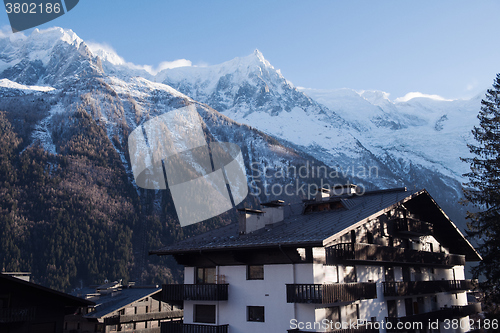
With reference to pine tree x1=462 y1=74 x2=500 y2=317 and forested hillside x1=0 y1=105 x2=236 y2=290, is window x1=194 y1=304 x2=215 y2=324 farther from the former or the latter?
forested hillside x1=0 y1=105 x2=236 y2=290

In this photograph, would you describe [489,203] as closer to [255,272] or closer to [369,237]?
[369,237]

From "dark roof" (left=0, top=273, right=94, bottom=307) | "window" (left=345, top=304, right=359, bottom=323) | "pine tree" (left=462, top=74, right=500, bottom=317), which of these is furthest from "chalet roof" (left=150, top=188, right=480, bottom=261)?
"dark roof" (left=0, top=273, right=94, bottom=307)

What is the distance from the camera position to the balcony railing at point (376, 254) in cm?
2311

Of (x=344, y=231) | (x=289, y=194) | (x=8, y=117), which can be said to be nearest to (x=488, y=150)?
(x=344, y=231)

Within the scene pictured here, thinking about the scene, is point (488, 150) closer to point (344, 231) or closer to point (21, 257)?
point (344, 231)

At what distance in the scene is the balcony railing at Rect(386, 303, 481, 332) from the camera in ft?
90.8

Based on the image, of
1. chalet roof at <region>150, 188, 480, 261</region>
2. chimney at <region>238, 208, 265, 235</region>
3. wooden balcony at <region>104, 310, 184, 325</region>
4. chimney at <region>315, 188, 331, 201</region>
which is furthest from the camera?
wooden balcony at <region>104, 310, 184, 325</region>

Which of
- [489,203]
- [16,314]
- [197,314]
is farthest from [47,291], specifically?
[489,203]

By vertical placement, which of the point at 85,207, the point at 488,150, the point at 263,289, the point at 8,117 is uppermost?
the point at 8,117

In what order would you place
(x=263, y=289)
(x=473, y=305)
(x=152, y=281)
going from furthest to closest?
(x=152, y=281)
(x=473, y=305)
(x=263, y=289)

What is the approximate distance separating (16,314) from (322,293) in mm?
16274

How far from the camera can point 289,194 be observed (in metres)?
165

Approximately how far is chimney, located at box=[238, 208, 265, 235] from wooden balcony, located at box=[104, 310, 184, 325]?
26006 millimetres

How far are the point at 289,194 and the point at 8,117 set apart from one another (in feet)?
358
